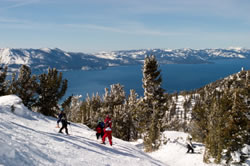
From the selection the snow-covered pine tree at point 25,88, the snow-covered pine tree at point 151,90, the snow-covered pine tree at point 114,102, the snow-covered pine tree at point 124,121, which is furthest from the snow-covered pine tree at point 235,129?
the snow-covered pine tree at point 25,88

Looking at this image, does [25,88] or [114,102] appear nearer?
[25,88]

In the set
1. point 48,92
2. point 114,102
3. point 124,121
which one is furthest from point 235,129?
point 114,102

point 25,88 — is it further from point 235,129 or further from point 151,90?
point 235,129

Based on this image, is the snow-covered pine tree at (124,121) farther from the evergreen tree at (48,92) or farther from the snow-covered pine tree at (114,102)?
the evergreen tree at (48,92)

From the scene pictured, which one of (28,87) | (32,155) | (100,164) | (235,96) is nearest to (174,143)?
(235,96)

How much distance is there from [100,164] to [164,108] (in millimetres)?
24021

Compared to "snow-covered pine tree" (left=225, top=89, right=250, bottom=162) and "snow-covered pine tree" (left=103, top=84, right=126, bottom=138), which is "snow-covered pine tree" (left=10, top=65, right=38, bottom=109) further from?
"snow-covered pine tree" (left=225, top=89, right=250, bottom=162)

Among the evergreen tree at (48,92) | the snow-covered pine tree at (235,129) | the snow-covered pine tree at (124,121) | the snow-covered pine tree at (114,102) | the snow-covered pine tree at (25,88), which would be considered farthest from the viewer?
the snow-covered pine tree at (114,102)

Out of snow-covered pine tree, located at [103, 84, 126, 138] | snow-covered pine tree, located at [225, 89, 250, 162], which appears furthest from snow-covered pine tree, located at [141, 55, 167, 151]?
snow-covered pine tree, located at [225, 89, 250, 162]

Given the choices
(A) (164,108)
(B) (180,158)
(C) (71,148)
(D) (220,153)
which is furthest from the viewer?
(A) (164,108)

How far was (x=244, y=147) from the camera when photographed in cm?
1964

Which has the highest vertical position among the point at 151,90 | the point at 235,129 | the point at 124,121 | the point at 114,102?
the point at 151,90

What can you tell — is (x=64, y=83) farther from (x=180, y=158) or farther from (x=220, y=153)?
(x=220, y=153)

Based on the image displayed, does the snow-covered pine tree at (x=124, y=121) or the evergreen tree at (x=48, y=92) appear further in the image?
the snow-covered pine tree at (x=124, y=121)
